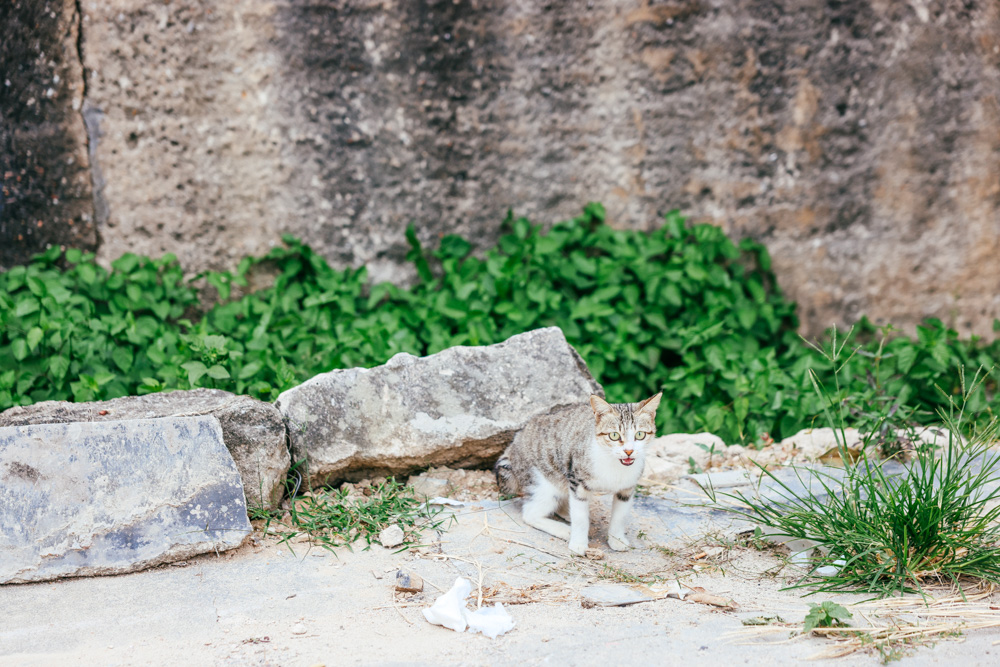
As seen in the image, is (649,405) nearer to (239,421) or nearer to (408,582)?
(408,582)

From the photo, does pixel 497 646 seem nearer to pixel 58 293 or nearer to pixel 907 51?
pixel 58 293

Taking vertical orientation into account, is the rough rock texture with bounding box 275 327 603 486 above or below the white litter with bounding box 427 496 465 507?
above

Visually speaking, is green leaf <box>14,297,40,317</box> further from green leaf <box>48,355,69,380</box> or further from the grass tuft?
the grass tuft

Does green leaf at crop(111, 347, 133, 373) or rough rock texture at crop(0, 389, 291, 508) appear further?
green leaf at crop(111, 347, 133, 373)

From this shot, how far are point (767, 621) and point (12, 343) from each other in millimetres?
4157

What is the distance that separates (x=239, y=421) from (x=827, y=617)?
2.58 metres

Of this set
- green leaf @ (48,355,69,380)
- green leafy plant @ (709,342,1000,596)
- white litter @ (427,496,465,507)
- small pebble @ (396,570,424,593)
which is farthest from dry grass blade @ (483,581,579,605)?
green leaf @ (48,355,69,380)

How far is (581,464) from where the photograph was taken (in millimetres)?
3365

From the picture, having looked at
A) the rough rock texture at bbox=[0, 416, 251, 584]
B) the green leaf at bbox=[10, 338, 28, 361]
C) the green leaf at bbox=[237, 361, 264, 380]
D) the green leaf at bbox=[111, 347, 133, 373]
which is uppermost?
the green leaf at bbox=[10, 338, 28, 361]

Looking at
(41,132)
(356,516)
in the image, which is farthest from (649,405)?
(41,132)

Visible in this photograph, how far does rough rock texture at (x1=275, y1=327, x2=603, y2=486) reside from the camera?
3867 mm

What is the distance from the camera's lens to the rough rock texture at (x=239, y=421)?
3.56 metres

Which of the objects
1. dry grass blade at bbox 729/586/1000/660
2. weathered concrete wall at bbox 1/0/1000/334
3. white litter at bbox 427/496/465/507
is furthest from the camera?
weathered concrete wall at bbox 1/0/1000/334

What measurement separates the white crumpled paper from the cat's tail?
1.01 m
